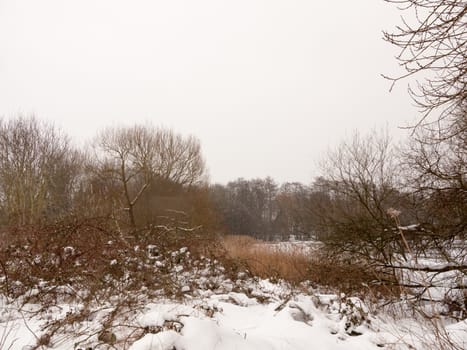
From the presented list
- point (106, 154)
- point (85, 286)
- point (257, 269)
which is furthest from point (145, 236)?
point (106, 154)

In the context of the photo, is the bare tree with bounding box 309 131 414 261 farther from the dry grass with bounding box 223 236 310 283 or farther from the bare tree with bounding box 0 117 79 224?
the bare tree with bounding box 0 117 79 224

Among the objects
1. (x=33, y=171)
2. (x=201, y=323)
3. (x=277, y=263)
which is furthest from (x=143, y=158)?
(x=201, y=323)

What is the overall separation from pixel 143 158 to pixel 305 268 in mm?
11146

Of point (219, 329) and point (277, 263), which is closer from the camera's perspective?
point (219, 329)

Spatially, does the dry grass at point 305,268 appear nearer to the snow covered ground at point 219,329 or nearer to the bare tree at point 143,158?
the snow covered ground at point 219,329

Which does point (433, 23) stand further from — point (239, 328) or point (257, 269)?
point (257, 269)

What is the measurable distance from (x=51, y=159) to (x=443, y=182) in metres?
16.4

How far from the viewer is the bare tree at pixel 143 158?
1565 cm

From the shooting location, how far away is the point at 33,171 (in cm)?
1411

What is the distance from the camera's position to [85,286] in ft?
16.7

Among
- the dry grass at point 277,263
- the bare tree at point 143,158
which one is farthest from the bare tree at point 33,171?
the dry grass at point 277,263

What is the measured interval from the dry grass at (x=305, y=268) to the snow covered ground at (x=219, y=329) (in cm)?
92

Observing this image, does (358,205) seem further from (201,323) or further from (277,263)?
(201,323)

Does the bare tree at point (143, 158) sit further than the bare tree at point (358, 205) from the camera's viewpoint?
Yes
